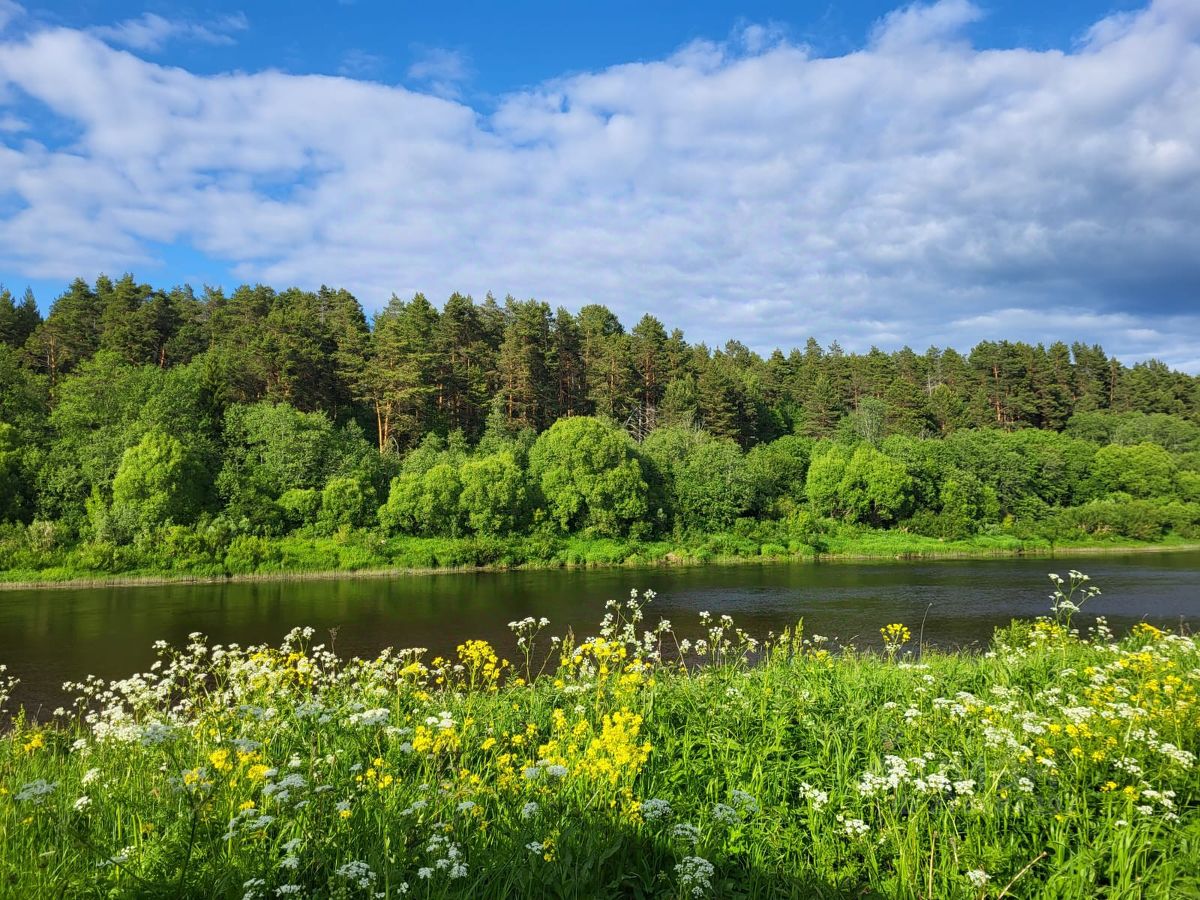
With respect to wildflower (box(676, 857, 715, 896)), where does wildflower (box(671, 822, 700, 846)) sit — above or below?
below

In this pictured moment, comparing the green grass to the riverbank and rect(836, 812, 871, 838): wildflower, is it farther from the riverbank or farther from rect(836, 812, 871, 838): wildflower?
rect(836, 812, 871, 838): wildflower

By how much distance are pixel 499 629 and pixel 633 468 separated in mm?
29372

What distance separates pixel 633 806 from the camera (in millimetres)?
3740

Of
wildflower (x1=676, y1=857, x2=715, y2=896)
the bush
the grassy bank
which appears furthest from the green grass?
wildflower (x1=676, y1=857, x2=715, y2=896)

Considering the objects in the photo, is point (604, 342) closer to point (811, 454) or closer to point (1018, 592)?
point (811, 454)

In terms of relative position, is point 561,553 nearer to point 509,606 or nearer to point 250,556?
point 509,606

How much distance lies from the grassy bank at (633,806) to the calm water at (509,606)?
1468 cm

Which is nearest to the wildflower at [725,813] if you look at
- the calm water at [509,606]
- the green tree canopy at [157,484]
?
the calm water at [509,606]

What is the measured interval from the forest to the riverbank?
0.28 metres

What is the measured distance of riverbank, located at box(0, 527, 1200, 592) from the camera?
36.7 metres

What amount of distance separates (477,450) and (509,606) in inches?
1104

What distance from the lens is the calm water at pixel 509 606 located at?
2117 cm

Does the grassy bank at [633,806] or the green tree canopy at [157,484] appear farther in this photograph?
the green tree canopy at [157,484]

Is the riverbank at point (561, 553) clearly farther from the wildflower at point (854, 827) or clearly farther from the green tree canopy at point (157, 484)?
the wildflower at point (854, 827)
